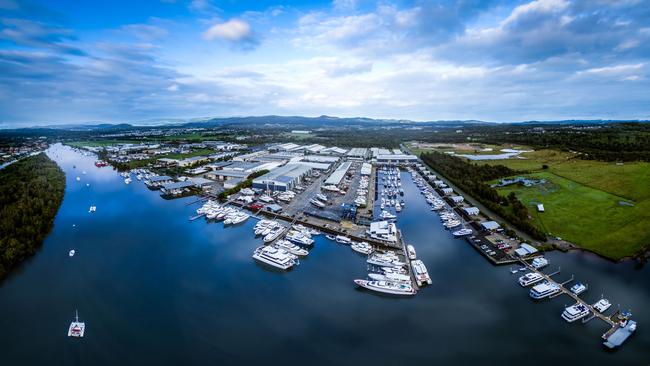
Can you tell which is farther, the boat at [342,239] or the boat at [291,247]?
the boat at [342,239]

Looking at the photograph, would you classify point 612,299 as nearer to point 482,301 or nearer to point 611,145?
point 482,301

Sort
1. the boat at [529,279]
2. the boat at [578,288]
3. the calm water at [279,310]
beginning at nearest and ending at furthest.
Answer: the calm water at [279,310], the boat at [578,288], the boat at [529,279]

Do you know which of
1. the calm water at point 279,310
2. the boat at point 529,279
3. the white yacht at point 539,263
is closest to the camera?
the calm water at point 279,310

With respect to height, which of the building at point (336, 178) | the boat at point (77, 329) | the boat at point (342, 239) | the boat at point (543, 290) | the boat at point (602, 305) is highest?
the building at point (336, 178)

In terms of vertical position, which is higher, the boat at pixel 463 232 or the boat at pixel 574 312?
the boat at pixel 463 232

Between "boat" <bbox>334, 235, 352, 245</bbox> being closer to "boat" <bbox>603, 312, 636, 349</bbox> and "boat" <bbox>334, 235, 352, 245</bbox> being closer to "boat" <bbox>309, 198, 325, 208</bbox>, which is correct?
"boat" <bbox>309, 198, 325, 208</bbox>

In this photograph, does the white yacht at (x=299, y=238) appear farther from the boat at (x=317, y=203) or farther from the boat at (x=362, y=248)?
the boat at (x=317, y=203)

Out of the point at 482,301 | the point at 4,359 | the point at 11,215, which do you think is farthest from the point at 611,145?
the point at 11,215

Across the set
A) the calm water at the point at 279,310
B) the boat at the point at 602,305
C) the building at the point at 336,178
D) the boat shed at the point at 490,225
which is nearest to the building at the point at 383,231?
the calm water at the point at 279,310
